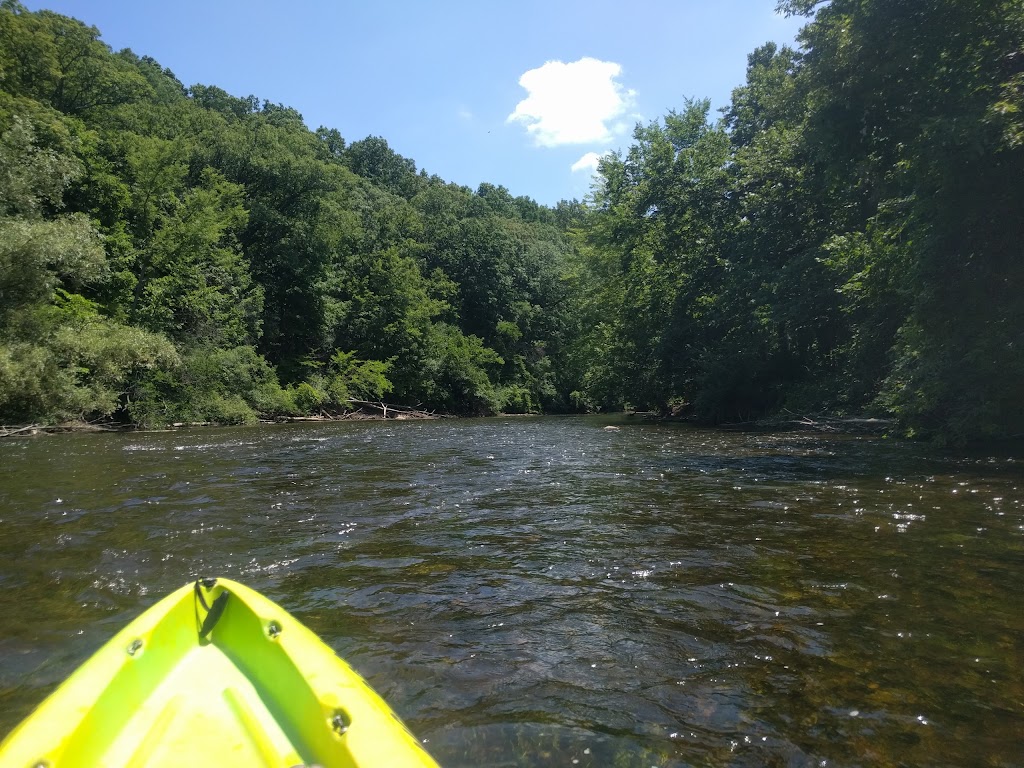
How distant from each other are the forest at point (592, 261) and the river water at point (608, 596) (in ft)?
16.9

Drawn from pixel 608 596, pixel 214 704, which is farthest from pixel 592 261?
pixel 214 704

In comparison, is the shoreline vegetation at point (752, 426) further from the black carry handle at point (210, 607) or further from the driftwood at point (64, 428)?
the black carry handle at point (210, 607)

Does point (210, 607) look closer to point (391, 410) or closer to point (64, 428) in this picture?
point (64, 428)

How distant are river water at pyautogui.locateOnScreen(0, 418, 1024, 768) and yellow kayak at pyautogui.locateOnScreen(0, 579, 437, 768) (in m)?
0.63

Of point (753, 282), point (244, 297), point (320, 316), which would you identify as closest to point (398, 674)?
point (753, 282)

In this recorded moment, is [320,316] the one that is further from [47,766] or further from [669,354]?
[47,766]

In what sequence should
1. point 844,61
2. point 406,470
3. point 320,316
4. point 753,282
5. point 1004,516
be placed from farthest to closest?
point 320,316
point 753,282
point 844,61
point 406,470
point 1004,516

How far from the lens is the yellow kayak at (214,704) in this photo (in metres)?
2.07

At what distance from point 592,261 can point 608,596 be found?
1348 inches

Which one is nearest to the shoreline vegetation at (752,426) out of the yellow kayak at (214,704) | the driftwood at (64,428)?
the driftwood at (64,428)

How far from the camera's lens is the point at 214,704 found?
7.88 feet

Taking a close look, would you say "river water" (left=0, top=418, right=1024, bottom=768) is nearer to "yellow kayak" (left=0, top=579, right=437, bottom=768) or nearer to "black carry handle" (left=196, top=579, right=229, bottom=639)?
"yellow kayak" (left=0, top=579, right=437, bottom=768)

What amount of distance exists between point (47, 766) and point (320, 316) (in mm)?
38046

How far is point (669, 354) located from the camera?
88.9ft
